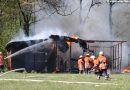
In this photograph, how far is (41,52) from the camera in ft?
133

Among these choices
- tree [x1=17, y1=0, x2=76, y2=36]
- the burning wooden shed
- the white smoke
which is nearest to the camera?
the burning wooden shed

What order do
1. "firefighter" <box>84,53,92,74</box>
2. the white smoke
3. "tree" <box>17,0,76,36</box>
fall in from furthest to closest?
1. the white smoke
2. "tree" <box>17,0,76,36</box>
3. "firefighter" <box>84,53,92,74</box>

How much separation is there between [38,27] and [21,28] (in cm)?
181

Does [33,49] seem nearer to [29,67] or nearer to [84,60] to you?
[29,67]

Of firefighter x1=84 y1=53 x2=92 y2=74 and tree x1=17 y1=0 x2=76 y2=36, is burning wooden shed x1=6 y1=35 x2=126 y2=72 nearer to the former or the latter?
firefighter x1=84 y1=53 x2=92 y2=74

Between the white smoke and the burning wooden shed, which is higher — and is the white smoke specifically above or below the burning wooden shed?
above

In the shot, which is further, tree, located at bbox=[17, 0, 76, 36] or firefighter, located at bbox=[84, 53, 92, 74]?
tree, located at bbox=[17, 0, 76, 36]

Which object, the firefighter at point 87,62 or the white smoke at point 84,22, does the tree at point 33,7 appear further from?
the firefighter at point 87,62

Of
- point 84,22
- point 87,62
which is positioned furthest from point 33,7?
point 87,62

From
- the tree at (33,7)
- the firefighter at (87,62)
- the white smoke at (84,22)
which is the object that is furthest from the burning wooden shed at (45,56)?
the tree at (33,7)

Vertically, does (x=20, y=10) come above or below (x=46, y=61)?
above

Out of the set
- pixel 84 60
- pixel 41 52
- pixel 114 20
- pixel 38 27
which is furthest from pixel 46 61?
pixel 114 20

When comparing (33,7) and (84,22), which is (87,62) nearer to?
(33,7)

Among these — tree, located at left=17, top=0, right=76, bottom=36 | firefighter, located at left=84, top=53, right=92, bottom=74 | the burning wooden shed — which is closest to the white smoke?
tree, located at left=17, top=0, right=76, bottom=36
